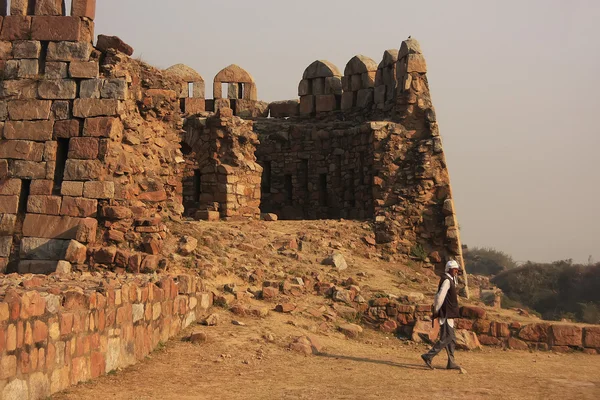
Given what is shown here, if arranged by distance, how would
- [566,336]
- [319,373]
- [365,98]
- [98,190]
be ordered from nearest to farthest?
1. [319,373]
2. [566,336]
3. [98,190]
4. [365,98]

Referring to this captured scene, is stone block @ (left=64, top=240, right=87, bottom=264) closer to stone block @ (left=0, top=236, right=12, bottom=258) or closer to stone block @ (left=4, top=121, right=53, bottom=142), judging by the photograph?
Result: stone block @ (left=0, top=236, right=12, bottom=258)

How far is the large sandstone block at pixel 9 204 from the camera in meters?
12.6

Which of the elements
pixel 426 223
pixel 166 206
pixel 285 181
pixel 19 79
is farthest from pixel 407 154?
pixel 19 79

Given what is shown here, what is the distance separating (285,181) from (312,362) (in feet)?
40.4

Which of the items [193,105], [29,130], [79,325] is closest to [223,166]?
[193,105]

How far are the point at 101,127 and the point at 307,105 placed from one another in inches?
379

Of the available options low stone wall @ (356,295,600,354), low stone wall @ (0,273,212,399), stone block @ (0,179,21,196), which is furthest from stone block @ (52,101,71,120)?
low stone wall @ (356,295,600,354)

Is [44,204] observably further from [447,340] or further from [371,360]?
[447,340]

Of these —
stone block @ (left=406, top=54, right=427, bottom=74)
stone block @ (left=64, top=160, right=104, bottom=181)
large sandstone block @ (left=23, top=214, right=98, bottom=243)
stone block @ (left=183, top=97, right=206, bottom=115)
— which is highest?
stone block @ (left=406, top=54, right=427, bottom=74)

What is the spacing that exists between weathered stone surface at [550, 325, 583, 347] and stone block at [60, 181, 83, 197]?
826 centimetres

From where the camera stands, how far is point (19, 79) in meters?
13.1

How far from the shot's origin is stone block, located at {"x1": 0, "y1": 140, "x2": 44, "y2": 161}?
504 inches

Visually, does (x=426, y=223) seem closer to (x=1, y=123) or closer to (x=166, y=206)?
(x=166, y=206)

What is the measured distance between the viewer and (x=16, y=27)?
13.3 metres
